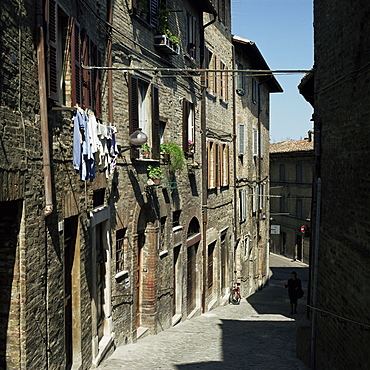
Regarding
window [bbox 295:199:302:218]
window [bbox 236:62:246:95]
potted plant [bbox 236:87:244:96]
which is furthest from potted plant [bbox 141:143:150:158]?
window [bbox 295:199:302:218]

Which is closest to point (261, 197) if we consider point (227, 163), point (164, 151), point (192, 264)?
point (227, 163)

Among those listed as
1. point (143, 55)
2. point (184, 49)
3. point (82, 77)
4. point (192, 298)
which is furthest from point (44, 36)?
point (192, 298)

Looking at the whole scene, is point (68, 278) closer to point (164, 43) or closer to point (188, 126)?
point (164, 43)

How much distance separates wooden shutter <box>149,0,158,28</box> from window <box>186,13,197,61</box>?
331 centimetres

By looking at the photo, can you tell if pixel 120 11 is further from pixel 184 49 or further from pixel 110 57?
pixel 184 49

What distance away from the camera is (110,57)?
11.0m

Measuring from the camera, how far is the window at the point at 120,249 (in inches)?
473

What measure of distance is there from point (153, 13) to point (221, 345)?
7892mm

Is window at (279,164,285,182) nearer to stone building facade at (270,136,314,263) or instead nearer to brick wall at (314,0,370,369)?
stone building facade at (270,136,314,263)

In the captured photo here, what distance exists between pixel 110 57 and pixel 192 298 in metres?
9.89

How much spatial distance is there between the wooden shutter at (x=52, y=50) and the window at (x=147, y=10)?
5.35 metres

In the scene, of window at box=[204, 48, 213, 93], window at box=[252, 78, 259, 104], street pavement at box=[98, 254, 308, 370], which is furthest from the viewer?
window at box=[252, 78, 259, 104]

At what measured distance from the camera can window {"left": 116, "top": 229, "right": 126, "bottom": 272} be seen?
12016mm

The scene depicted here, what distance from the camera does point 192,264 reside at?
1858cm
